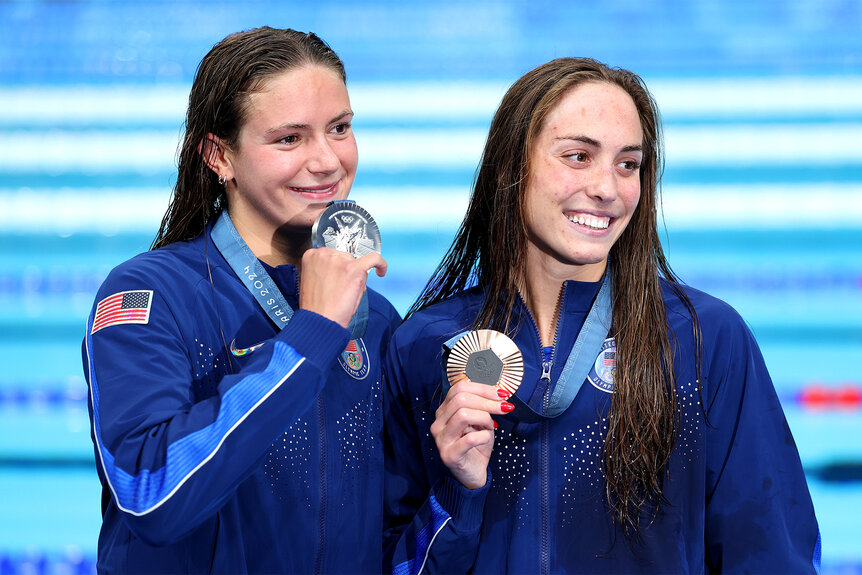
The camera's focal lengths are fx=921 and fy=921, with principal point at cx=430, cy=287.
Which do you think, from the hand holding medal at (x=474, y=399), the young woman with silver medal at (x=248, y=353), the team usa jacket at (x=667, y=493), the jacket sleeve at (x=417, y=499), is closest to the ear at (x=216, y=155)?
the young woman with silver medal at (x=248, y=353)

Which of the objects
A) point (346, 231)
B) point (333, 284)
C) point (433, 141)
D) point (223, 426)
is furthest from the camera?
point (433, 141)

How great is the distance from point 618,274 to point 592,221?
178mm

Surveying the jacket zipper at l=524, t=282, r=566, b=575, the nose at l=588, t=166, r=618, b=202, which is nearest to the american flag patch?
the jacket zipper at l=524, t=282, r=566, b=575

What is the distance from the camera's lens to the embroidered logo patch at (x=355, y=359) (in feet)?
6.41

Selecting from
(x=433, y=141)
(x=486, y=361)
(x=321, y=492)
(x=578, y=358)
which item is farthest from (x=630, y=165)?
(x=433, y=141)

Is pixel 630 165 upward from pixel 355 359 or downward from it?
upward

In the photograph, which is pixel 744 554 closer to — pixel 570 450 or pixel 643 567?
pixel 643 567

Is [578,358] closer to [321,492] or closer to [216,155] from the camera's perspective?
[321,492]

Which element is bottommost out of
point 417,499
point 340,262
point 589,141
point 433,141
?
point 417,499

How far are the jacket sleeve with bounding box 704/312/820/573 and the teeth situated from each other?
32cm

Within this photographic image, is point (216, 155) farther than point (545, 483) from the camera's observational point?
Yes

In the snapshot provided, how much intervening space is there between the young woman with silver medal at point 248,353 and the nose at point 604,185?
1.53 feet

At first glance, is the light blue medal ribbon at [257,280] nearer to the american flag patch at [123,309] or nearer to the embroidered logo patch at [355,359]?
the embroidered logo patch at [355,359]

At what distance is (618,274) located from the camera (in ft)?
6.69
